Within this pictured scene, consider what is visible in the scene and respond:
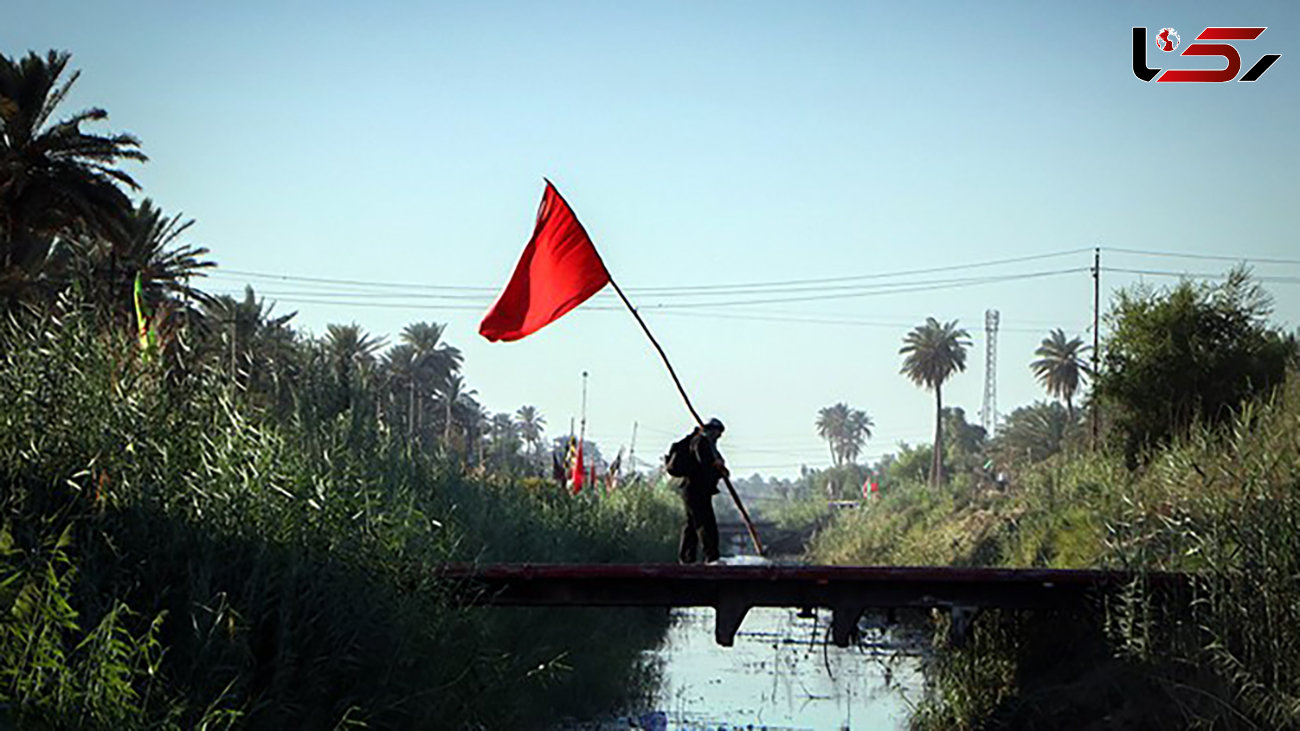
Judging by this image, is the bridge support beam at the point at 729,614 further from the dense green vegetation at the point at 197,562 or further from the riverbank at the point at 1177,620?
the riverbank at the point at 1177,620

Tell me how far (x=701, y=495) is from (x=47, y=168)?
16.3 m

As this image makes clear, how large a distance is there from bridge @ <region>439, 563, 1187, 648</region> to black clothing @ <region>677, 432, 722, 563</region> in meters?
1.30

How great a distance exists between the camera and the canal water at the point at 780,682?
69.4 ft

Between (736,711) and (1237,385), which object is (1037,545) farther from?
(736,711)

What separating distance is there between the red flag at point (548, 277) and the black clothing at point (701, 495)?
216 centimetres

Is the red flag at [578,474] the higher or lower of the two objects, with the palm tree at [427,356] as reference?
lower

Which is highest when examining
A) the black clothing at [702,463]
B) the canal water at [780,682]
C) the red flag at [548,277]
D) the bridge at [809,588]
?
the red flag at [548,277]

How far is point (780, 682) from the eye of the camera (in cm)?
2525

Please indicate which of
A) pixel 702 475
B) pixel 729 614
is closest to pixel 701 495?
pixel 702 475

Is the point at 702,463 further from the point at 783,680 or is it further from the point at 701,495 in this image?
the point at 783,680

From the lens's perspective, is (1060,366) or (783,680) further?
(1060,366)

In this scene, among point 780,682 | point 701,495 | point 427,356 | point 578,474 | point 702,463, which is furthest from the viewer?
point 427,356

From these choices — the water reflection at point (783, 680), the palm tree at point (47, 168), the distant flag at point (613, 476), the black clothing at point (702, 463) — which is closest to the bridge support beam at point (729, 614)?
the water reflection at point (783, 680)

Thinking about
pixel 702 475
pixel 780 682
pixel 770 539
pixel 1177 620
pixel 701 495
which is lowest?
pixel 780 682
